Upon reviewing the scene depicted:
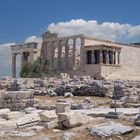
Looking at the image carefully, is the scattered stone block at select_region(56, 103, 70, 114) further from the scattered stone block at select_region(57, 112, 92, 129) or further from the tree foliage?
the tree foliage

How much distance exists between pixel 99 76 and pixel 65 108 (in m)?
50.4

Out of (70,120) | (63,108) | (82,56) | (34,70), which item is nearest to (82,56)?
(82,56)

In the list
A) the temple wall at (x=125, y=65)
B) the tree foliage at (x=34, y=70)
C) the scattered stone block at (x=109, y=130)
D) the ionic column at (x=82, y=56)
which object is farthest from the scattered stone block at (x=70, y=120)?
the ionic column at (x=82, y=56)

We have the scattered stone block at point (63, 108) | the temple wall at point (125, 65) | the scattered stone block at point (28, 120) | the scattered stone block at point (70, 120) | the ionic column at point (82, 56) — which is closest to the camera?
the scattered stone block at point (70, 120)

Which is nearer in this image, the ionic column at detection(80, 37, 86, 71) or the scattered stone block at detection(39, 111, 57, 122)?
the scattered stone block at detection(39, 111, 57, 122)

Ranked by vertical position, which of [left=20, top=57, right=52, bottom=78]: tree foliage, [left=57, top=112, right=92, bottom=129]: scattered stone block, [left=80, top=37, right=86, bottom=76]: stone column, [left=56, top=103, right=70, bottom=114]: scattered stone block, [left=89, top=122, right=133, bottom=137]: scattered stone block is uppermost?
[left=80, top=37, right=86, bottom=76]: stone column

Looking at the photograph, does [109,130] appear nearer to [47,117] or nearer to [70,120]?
[70,120]

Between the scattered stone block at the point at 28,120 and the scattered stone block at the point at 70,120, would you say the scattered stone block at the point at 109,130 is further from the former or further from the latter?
the scattered stone block at the point at 28,120

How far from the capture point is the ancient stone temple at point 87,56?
68.4 m

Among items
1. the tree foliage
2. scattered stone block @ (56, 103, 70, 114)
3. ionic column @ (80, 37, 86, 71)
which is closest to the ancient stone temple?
ionic column @ (80, 37, 86, 71)

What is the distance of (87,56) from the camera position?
71312mm

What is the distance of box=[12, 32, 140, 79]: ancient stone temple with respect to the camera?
68.4 m

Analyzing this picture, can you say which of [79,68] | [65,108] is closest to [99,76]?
[79,68]

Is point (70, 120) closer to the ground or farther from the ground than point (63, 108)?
closer to the ground
